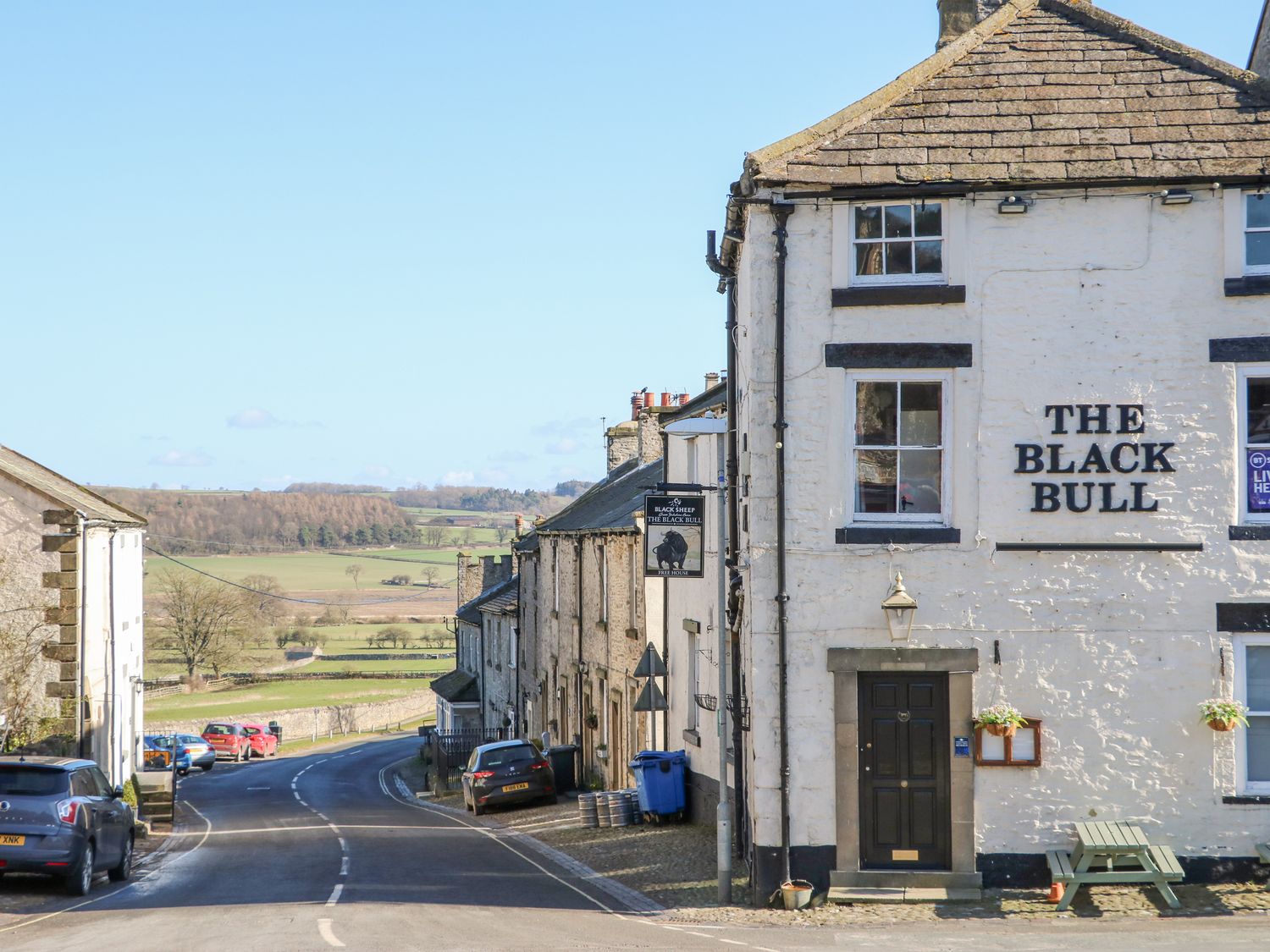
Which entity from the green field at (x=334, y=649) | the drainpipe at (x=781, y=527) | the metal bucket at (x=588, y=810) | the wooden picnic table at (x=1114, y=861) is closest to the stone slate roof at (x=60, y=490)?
the metal bucket at (x=588, y=810)

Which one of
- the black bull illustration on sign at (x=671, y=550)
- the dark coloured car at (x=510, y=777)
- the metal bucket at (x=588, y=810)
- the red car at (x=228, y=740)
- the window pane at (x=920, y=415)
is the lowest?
the red car at (x=228, y=740)

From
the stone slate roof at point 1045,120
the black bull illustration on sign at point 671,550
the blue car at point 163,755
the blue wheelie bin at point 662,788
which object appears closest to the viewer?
the stone slate roof at point 1045,120

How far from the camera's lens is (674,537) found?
17.4 m

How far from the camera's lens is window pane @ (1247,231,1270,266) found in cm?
1545

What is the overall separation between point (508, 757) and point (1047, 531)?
714 inches

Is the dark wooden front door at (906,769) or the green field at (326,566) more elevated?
the dark wooden front door at (906,769)

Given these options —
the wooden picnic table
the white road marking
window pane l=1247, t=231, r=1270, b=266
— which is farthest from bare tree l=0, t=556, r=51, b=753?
window pane l=1247, t=231, r=1270, b=266

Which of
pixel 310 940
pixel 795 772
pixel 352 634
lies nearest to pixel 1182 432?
pixel 795 772

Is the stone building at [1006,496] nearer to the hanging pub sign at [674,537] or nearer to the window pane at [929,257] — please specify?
the window pane at [929,257]

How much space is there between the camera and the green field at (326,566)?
15388 cm

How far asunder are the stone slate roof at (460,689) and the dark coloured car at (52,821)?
39.3 m

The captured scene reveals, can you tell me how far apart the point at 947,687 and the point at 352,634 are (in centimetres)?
10620

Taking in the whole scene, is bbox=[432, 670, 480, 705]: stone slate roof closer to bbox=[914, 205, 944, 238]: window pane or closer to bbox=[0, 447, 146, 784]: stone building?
bbox=[0, 447, 146, 784]: stone building

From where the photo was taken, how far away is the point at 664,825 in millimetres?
23109
